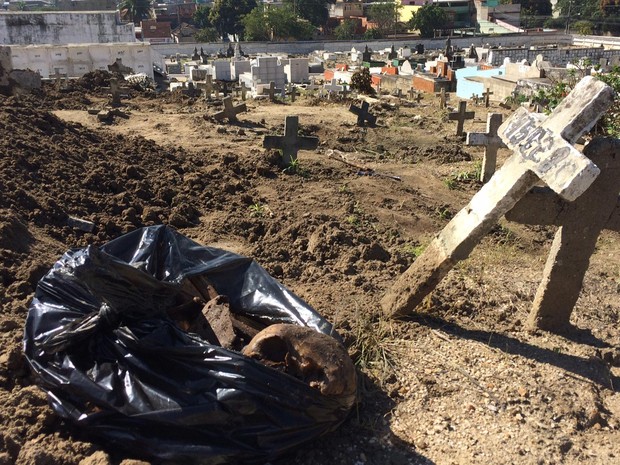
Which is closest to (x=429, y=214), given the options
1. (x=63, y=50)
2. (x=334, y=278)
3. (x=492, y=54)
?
(x=334, y=278)

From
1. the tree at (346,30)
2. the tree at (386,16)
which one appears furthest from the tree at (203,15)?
the tree at (386,16)

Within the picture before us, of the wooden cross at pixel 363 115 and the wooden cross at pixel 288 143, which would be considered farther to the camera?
the wooden cross at pixel 363 115

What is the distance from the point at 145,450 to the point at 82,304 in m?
0.82

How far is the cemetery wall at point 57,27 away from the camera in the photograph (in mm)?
31609

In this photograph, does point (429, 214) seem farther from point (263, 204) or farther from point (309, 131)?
point (309, 131)

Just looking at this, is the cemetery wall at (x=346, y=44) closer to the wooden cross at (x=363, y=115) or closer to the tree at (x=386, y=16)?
the tree at (x=386, y=16)

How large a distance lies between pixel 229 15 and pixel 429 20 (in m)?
21.5

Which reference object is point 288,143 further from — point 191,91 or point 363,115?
point 191,91

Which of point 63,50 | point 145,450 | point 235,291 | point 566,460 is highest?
point 63,50

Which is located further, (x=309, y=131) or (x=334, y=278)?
(x=309, y=131)

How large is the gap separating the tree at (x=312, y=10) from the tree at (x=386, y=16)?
5.78m

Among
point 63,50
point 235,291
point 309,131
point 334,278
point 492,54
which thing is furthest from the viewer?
point 492,54

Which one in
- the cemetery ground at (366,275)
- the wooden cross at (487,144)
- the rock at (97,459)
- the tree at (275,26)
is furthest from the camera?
the tree at (275,26)

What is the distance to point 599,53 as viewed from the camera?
1193 inches
